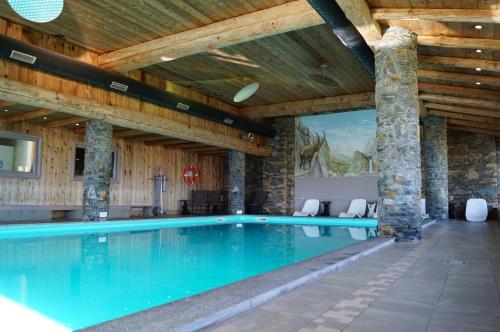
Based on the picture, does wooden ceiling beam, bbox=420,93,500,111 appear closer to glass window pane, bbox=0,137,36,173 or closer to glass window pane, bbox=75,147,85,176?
glass window pane, bbox=75,147,85,176

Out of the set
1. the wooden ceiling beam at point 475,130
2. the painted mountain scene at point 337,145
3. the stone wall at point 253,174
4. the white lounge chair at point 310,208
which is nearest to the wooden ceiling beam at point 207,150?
the stone wall at point 253,174

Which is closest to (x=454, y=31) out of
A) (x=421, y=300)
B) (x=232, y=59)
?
(x=232, y=59)

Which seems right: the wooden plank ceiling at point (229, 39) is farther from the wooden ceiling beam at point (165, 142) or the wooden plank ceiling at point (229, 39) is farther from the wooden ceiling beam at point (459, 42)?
the wooden ceiling beam at point (165, 142)

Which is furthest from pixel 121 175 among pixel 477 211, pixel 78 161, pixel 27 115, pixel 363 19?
pixel 477 211

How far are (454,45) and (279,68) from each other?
4.07m

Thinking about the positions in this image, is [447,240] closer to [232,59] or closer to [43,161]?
[232,59]

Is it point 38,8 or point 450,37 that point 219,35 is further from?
point 450,37

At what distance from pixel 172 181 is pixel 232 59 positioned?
7.25 meters

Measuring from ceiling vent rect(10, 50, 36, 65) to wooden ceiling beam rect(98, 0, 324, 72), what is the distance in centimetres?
167

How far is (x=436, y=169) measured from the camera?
11.6 metres

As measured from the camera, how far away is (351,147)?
1348 centimetres

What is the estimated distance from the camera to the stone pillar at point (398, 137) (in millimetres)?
5977

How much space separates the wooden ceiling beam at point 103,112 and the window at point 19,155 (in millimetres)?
3442

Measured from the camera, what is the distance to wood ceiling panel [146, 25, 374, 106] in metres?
7.93
